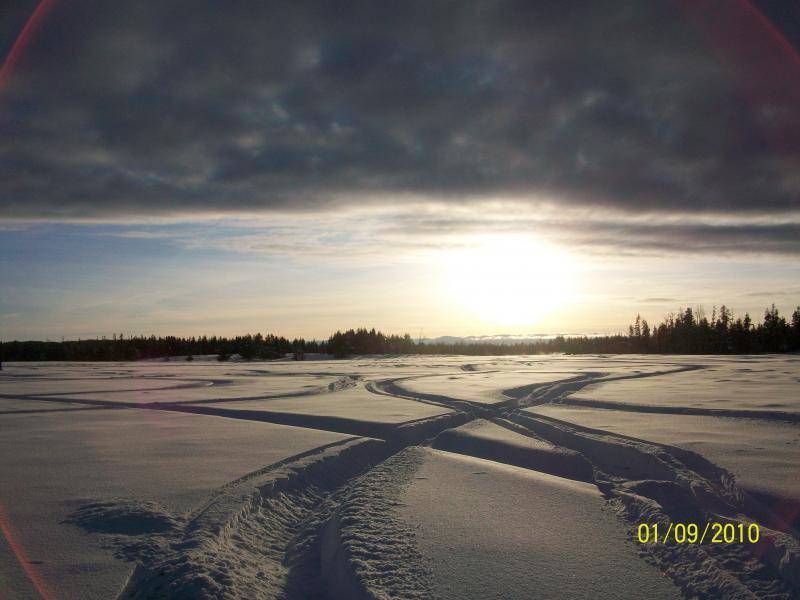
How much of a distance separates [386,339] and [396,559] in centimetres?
8469

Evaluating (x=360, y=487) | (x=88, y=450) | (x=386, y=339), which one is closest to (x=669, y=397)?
(x=360, y=487)

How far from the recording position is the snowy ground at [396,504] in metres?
3.87

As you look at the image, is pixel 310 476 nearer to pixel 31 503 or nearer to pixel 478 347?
pixel 31 503

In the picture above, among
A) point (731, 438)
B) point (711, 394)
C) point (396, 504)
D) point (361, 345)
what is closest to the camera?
point (396, 504)

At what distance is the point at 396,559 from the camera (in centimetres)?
422

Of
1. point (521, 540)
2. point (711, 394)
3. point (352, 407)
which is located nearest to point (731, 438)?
point (521, 540)

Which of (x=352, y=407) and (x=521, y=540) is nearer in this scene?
(x=521, y=540)

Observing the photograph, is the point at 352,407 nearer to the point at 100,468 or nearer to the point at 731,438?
the point at 100,468
